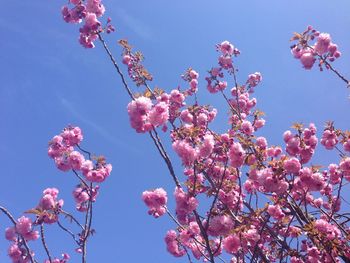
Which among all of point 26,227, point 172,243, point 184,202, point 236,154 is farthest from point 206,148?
point 26,227

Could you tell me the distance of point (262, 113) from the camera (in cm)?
887

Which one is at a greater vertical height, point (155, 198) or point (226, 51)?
point (226, 51)

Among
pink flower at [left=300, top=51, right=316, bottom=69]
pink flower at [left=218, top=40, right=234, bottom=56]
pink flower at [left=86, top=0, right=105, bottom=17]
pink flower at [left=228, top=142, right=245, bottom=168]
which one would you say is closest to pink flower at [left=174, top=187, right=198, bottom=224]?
pink flower at [left=228, top=142, right=245, bottom=168]

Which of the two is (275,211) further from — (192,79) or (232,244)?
(192,79)

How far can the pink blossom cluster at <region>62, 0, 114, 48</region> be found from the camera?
7695 millimetres

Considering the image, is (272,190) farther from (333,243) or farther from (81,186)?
(81,186)

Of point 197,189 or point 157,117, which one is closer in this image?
point 157,117

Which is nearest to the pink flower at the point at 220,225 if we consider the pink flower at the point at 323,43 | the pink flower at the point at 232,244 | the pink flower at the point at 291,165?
the pink flower at the point at 232,244

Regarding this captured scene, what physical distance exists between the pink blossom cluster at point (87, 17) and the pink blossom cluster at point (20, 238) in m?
3.72

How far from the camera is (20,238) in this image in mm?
5703

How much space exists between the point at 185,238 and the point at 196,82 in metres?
4.81

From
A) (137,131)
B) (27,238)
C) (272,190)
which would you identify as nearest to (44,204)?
(27,238)

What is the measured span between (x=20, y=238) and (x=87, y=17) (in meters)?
4.33

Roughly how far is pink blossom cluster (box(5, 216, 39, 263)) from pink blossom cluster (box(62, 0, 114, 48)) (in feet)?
12.2
